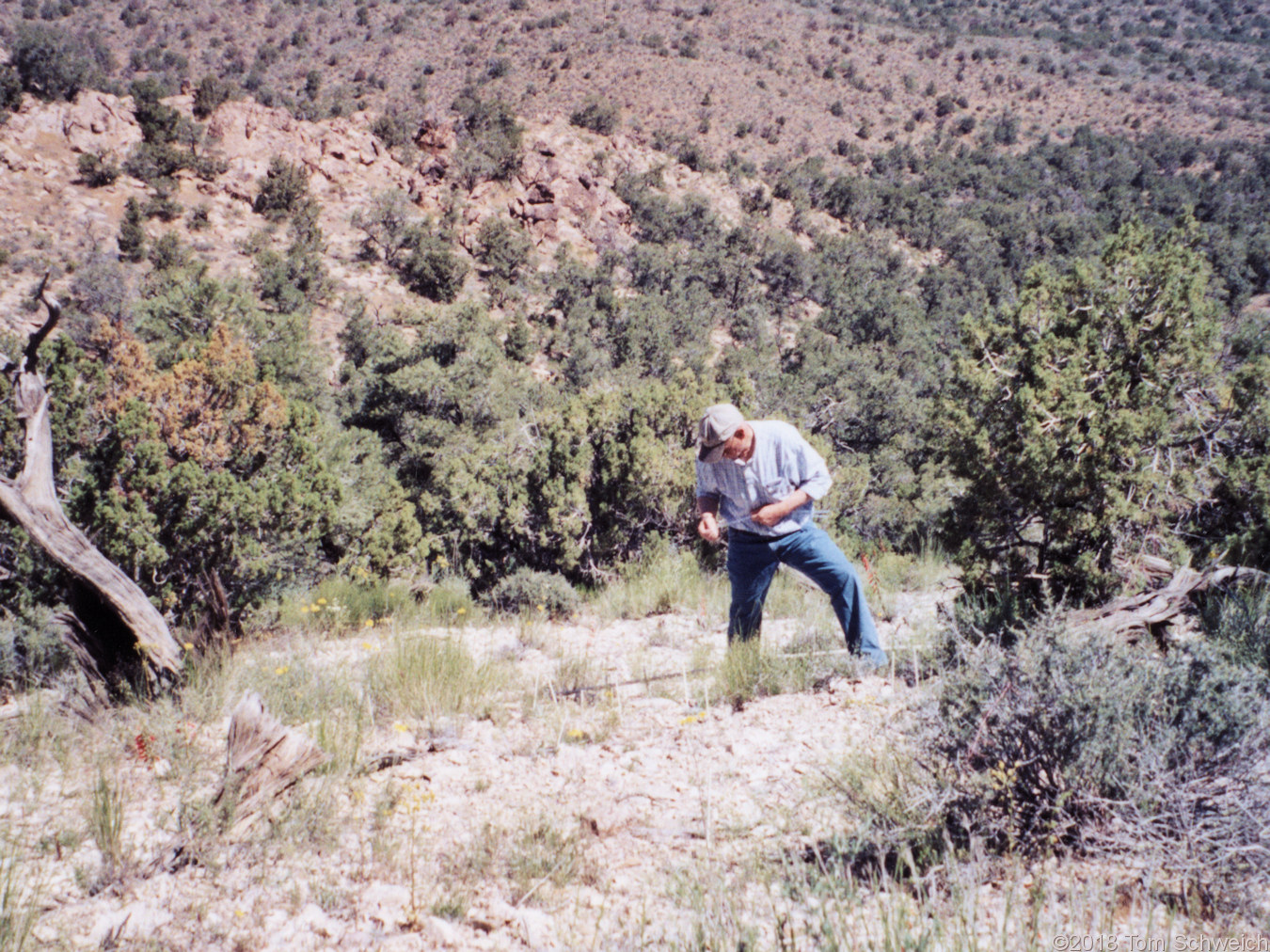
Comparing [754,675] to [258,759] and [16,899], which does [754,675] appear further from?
[16,899]

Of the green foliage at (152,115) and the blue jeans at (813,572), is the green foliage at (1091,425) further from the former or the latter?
the green foliage at (152,115)

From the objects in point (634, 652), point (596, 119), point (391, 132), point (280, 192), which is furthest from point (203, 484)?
point (596, 119)

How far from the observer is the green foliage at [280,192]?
77.6ft

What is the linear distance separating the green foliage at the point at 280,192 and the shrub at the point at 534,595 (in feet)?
73.6

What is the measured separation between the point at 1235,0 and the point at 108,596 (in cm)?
7782

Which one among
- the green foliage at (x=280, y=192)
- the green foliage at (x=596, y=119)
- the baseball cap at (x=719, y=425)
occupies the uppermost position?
the green foliage at (x=596, y=119)

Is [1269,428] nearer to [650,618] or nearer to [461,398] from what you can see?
[650,618]

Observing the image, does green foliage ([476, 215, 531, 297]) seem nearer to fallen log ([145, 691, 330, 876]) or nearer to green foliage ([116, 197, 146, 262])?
green foliage ([116, 197, 146, 262])

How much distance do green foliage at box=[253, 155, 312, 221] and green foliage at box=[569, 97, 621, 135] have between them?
45.2ft

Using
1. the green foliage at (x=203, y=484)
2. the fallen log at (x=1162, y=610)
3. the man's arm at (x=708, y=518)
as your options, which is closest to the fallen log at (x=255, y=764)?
the man's arm at (x=708, y=518)

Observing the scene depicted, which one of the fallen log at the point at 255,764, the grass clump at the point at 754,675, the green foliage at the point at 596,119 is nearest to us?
the fallen log at the point at 255,764

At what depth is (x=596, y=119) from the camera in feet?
108

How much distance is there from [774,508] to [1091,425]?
7.43 ft

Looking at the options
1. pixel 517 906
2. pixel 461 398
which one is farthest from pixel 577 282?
pixel 517 906
